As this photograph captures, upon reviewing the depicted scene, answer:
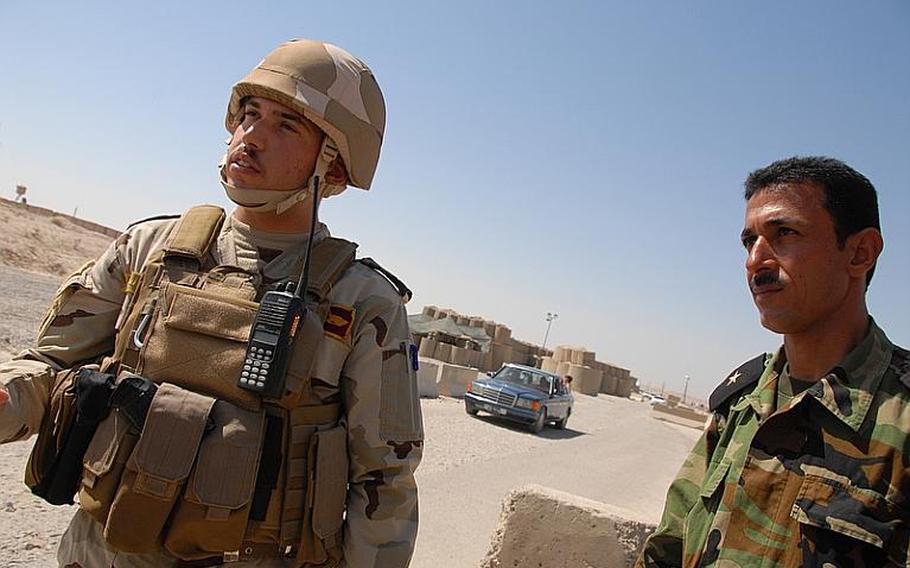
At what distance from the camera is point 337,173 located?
6.99 ft

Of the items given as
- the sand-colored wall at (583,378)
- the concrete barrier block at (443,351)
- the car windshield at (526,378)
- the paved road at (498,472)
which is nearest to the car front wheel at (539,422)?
the paved road at (498,472)

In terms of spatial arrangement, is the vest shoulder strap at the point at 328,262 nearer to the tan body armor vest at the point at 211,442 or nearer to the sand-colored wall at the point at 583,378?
the tan body armor vest at the point at 211,442

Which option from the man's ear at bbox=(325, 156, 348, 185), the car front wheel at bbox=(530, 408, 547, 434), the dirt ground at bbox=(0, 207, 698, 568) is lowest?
the dirt ground at bbox=(0, 207, 698, 568)

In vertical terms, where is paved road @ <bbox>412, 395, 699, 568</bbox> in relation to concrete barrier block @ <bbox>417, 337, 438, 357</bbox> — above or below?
below

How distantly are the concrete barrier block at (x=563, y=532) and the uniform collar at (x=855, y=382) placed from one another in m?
1.85

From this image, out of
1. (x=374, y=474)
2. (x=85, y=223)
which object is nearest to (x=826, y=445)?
(x=374, y=474)

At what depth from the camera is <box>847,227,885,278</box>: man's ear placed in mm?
1805

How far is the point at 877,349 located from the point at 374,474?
54.1 inches

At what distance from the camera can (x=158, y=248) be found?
1870 mm

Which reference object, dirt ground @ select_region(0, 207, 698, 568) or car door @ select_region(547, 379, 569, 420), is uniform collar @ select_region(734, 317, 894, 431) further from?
car door @ select_region(547, 379, 569, 420)

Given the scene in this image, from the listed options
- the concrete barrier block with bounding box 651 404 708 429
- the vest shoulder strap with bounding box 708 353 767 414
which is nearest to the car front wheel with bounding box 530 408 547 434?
the vest shoulder strap with bounding box 708 353 767 414

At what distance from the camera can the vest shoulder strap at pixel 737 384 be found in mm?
2078

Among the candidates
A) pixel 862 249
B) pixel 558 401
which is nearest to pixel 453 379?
pixel 558 401

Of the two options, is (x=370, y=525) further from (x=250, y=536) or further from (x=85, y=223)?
(x=85, y=223)
